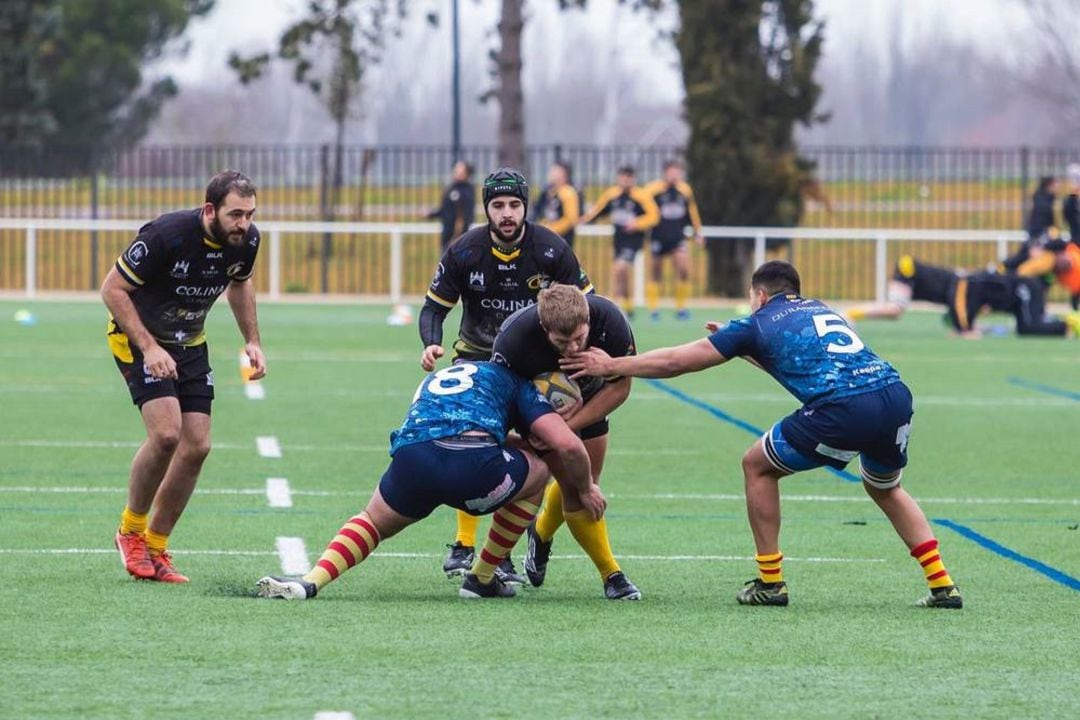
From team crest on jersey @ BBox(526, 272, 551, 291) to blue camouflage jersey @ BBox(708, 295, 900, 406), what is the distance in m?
1.52

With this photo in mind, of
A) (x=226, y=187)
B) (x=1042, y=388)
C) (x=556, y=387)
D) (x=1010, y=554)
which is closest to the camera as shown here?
(x=556, y=387)

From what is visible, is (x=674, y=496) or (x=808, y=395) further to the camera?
(x=674, y=496)

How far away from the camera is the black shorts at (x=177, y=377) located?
852cm

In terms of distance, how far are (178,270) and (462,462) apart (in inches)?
63.0

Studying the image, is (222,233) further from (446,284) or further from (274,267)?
(274,267)

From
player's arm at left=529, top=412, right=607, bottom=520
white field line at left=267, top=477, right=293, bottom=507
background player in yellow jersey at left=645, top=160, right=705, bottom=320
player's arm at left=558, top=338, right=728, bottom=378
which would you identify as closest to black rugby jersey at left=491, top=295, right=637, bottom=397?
player's arm at left=558, top=338, right=728, bottom=378

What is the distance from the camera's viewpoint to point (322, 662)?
6.58 m

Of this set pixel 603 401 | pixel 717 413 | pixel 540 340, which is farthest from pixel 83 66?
pixel 540 340

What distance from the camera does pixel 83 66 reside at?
52.7 m

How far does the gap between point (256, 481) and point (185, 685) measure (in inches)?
219

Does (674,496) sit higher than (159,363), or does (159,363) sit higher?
(159,363)

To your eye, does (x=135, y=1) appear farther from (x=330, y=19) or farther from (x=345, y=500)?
(x=345, y=500)

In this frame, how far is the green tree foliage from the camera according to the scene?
154ft

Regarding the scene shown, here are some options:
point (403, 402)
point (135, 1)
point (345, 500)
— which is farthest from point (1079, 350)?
point (135, 1)
